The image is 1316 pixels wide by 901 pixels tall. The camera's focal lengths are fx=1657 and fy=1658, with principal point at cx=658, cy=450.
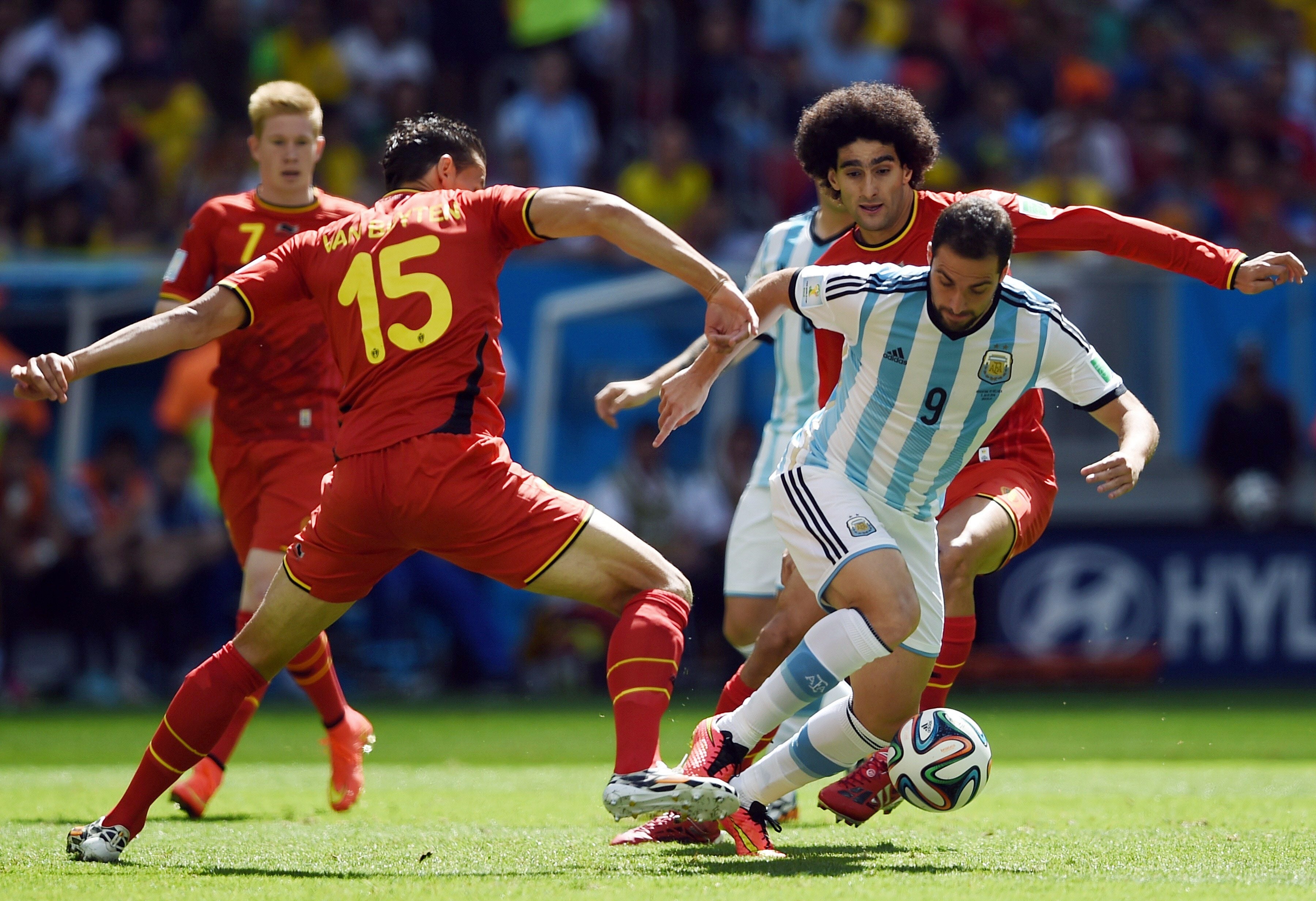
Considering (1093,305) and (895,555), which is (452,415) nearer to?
(895,555)

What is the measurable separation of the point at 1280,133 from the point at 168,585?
444 inches

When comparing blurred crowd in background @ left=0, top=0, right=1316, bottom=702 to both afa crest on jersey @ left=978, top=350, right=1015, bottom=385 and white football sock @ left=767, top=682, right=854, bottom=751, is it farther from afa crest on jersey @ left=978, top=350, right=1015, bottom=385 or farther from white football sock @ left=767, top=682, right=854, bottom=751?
afa crest on jersey @ left=978, top=350, right=1015, bottom=385

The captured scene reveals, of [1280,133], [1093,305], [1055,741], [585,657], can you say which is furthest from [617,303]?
Answer: [1280,133]

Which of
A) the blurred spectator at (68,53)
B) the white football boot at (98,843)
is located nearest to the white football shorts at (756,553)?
the white football boot at (98,843)

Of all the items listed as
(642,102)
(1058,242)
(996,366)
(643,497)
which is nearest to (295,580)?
(996,366)

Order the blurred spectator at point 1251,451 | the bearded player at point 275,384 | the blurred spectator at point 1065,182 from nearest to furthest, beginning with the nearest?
the bearded player at point 275,384
the blurred spectator at point 1251,451
the blurred spectator at point 1065,182

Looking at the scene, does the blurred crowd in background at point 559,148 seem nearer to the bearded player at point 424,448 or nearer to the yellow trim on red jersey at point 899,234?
the yellow trim on red jersey at point 899,234

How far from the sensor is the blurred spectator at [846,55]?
52.2ft

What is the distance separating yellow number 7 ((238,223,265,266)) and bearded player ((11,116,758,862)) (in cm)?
161

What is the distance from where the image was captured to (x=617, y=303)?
13188 mm

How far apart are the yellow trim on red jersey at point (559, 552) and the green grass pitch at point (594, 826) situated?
0.88m

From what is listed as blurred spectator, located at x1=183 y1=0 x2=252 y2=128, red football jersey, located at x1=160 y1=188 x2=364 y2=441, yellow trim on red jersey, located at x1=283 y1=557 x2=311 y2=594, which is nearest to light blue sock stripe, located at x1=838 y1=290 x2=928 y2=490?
yellow trim on red jersey, located at x1=283 y1=557 x2=311 y2=594

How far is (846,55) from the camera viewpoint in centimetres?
1599

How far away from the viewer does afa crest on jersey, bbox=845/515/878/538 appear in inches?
205
